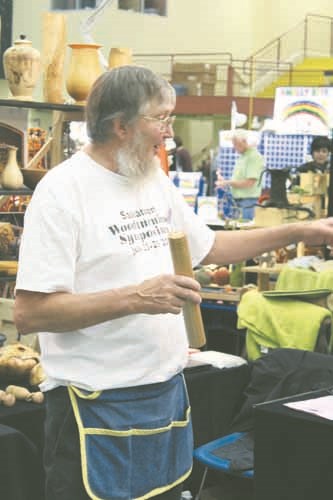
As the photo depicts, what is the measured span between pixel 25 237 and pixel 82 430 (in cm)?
41

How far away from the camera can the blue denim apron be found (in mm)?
2047

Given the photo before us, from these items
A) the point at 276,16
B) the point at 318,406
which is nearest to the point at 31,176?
the point at 318,406

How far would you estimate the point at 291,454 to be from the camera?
2.72 m

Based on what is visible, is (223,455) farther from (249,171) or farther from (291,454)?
(249,171)

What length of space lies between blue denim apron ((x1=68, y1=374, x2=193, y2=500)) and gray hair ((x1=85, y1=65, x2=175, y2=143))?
0.54m

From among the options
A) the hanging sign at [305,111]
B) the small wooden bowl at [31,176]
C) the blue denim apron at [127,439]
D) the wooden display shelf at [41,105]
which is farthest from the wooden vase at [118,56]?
the hanging sign at [305,111]

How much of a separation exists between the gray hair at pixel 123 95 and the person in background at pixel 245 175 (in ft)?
22.8

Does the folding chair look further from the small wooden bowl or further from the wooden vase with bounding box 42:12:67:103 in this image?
the wooden vase with bounding box 42:12:67:103

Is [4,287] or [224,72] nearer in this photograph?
[4,287]

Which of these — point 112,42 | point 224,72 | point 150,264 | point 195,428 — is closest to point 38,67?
point 195,428

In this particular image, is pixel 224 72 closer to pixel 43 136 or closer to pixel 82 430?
pixel 43 136

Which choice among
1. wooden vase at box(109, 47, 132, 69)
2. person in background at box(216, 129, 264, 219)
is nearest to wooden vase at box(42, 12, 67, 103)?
wooden vase at box(109, 47, 132, 69)

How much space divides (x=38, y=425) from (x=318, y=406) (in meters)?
0.81

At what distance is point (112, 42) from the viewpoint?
1902 centimetres
